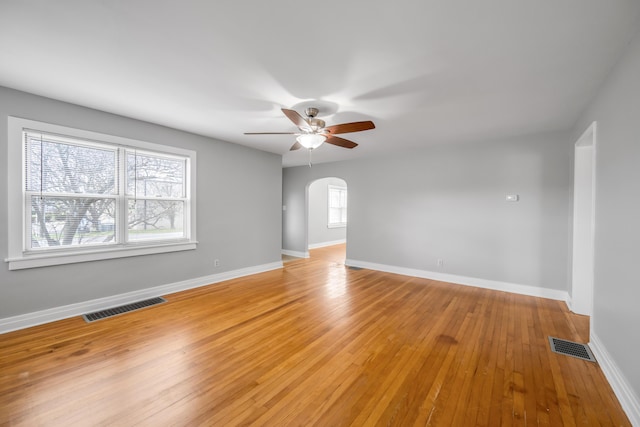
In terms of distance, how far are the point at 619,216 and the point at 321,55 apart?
2632 mm

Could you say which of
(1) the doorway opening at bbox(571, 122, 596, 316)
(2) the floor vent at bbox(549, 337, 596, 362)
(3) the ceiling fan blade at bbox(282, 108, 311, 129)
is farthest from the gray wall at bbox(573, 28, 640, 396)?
(3) the ceiling fan blade at bbox(282, 108, 311, 129)

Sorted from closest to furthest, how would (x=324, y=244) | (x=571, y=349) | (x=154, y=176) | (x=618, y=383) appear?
(x=618, y=383) < (x=571, y=349) < (x=154, y=176) < (x=324, y=244)

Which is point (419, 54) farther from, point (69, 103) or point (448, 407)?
point (69, 103)

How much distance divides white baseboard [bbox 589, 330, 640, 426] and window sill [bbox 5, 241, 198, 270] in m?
5.03

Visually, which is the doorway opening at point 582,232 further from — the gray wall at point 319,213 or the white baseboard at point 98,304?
the gray wall at point 319,213

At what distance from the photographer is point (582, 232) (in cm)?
349

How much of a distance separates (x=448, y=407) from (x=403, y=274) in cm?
379

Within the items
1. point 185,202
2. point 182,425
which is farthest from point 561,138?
point 185,202

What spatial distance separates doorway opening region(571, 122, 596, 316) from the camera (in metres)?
3.42

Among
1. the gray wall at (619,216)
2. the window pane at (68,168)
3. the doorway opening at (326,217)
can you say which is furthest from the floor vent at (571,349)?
the doorway opening at (326,217)

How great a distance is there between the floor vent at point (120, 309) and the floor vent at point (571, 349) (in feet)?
15.5

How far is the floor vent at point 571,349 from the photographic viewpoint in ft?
8.09

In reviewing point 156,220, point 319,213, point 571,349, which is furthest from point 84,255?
point 319,213

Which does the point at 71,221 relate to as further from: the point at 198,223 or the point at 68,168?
the point at 198,223
